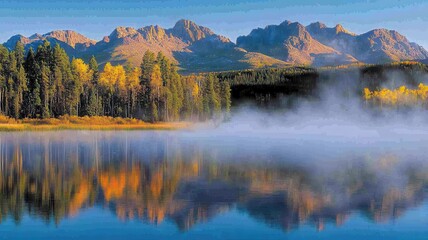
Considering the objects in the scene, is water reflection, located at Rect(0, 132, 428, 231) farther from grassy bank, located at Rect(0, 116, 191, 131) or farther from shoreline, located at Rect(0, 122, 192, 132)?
grassy bank, located at Rect(0, 116, 191, 131)

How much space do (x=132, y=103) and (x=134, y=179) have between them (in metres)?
86.5

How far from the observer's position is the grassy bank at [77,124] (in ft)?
284

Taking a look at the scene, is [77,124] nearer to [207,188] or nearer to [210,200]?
[207,188]

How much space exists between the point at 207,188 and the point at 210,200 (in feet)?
10.3

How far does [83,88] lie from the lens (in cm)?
10894

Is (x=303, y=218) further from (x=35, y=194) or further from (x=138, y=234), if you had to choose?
(x=35, y=194)

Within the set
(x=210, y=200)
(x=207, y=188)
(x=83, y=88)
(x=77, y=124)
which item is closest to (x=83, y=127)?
(x=77, y=124)

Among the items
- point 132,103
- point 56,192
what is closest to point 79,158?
point 56,192

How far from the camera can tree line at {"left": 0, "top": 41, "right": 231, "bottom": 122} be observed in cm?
9675

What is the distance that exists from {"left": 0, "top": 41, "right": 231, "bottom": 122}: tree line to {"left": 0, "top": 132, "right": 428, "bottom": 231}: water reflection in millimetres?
62067

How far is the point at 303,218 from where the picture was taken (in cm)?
1842

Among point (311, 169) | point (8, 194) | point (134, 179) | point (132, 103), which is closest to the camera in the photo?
point (8, 194)

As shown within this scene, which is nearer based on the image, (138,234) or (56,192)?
(138,234)

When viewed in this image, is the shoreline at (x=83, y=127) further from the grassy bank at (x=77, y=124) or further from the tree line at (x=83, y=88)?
the tree line at (x=83, y=88)
